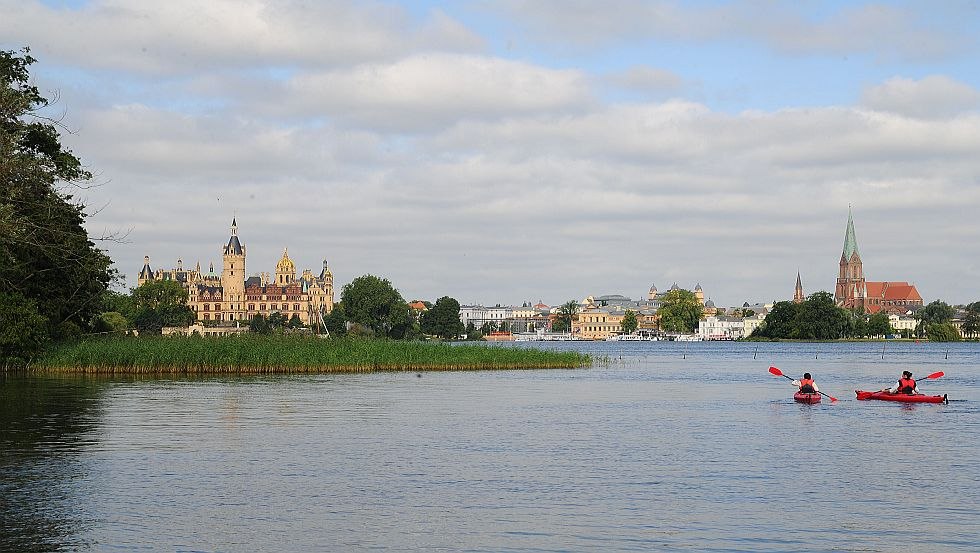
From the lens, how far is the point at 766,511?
19469mm

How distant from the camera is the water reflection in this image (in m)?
16.9

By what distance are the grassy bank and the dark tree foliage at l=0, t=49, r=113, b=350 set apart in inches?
95.6

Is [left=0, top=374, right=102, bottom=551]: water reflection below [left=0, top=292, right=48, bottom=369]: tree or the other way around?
below

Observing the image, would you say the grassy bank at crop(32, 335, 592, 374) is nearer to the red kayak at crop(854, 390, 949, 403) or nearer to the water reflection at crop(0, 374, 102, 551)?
the water reflection at crop(0, 374, 102, 551)

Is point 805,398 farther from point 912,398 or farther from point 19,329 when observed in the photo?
point 19,329

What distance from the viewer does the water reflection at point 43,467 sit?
55.6ft

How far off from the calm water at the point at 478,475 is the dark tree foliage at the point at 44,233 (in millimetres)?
6960

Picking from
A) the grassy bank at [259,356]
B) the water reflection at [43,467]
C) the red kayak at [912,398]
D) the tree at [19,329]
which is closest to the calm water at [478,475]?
the water reflection at [43,467]

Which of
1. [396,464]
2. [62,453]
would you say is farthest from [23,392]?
[396,464]

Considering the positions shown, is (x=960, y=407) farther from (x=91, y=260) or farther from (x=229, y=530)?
(x=91, y=260)

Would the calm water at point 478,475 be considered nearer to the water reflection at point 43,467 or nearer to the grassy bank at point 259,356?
the water reflection at point 43,467

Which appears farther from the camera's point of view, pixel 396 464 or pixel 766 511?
pixel 396 464

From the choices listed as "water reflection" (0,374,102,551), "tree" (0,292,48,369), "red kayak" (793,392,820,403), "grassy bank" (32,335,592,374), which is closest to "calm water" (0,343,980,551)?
"water reflection" (0,374,102,551)

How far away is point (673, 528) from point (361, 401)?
2647 centimetres
